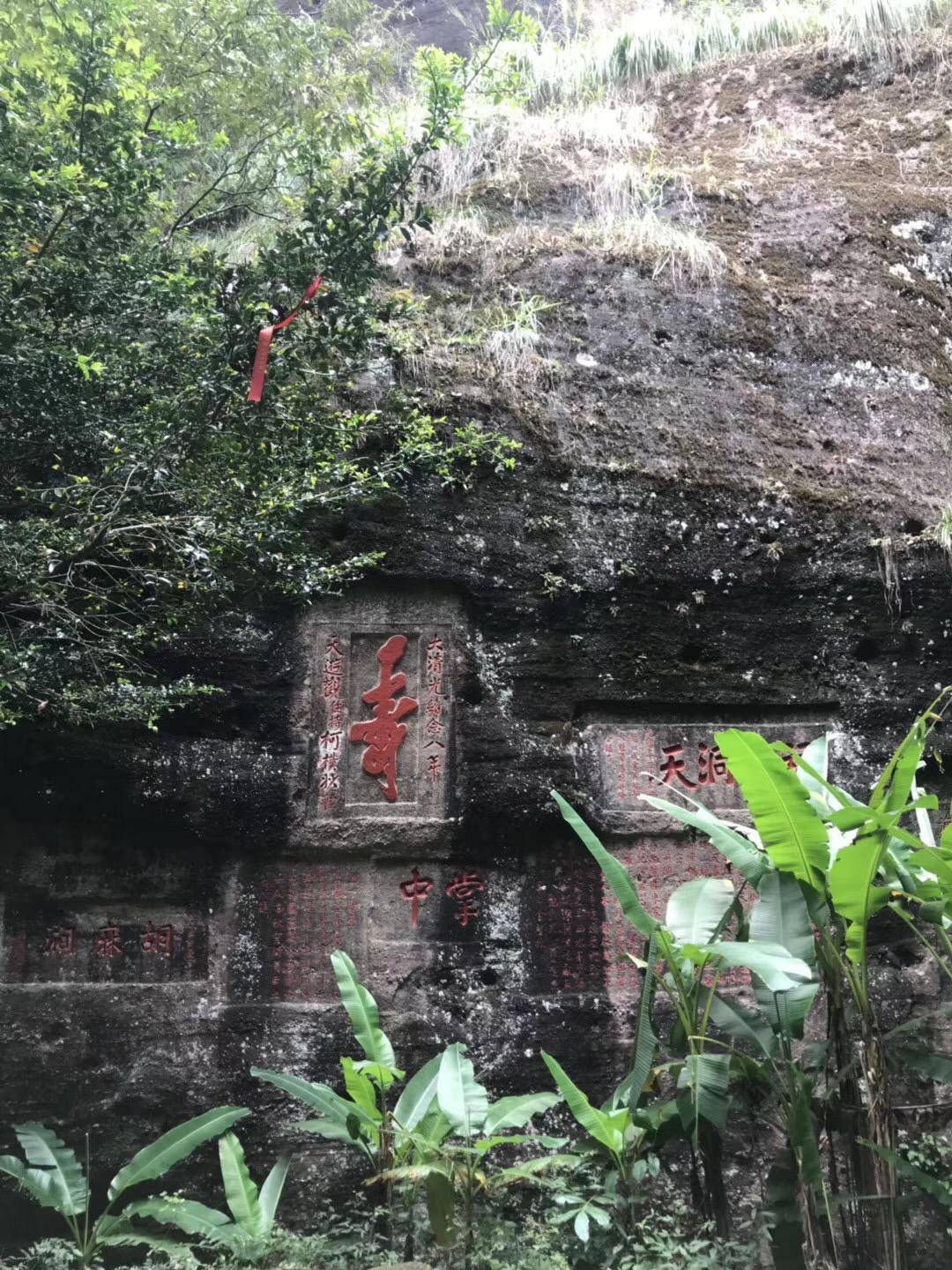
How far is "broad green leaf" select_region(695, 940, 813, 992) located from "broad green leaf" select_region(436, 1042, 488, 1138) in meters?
1.00

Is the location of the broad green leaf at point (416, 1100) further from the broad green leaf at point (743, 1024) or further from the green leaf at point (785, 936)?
the green leaf at point (785, 936)

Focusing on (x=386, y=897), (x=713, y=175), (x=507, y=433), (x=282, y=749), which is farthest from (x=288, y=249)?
(x=713, y=175)

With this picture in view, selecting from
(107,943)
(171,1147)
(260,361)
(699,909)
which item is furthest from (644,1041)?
(260,361)

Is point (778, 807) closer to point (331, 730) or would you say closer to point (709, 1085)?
point (709, 1085)

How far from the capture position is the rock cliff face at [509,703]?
4.76m

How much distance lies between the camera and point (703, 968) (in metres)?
3.48

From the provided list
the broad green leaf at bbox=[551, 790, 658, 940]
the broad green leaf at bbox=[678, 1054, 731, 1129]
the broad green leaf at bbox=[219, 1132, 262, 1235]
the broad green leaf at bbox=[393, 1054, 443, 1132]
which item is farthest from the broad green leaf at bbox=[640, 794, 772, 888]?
the broad green leaf at bbox=[219, 1132, 262, 1235]

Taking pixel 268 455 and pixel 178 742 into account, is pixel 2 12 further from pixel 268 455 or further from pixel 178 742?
pixel 178 742

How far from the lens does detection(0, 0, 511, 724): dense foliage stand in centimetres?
375

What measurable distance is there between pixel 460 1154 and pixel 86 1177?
1.59m

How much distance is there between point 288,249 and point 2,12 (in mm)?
1909

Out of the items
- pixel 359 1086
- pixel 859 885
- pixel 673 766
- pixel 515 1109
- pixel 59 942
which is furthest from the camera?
pixel 673 766

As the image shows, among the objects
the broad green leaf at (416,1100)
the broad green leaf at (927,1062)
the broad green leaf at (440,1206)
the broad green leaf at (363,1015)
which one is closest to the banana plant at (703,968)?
the broad green leaf at (927,1062)

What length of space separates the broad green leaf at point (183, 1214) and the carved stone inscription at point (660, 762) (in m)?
2.39
